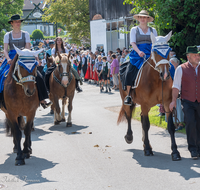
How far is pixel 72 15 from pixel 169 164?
34.2m

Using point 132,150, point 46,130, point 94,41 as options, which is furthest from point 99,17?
point 132,150

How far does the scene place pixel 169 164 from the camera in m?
6.54

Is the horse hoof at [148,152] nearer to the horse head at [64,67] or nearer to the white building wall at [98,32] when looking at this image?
the horse head at [64,67]

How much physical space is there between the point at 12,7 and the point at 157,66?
36.6 m

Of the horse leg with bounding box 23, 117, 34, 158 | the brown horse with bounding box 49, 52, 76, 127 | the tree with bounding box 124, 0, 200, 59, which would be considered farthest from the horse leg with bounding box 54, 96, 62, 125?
the tree with bounding box 124, 0, 200, 59

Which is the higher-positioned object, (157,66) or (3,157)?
(157,66)

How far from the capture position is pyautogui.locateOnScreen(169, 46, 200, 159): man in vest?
6777mm

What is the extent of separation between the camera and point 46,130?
35.2 feet

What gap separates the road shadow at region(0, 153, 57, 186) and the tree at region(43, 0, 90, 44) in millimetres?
32547

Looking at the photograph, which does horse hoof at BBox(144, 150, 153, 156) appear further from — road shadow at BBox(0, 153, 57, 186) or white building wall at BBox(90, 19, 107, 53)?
white building wall at BBox(90, 19, 107, 53)

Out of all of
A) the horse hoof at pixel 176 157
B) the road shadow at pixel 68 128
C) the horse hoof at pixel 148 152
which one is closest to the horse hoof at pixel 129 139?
the horse hoof at pixel 148 152

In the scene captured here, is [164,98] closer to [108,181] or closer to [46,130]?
[108,181]

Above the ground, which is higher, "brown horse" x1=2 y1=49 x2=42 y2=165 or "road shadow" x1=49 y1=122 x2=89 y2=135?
"brown horse" x1=2 y1=49 x2=42 y2=165

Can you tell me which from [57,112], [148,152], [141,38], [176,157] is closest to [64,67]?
[57,112]
